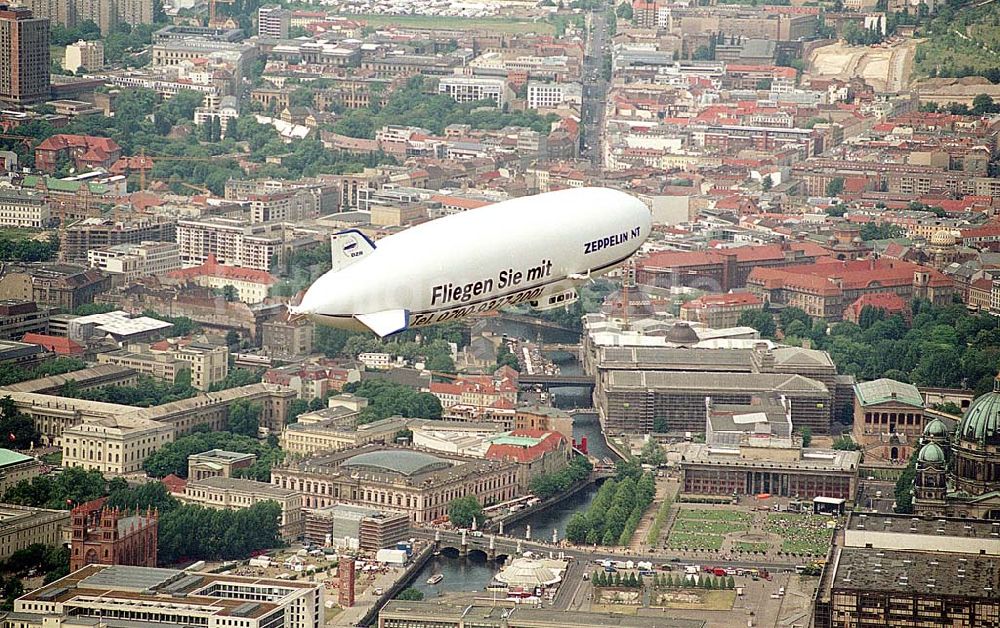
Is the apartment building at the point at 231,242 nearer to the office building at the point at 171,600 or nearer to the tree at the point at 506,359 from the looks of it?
the tree at the point at 506,359

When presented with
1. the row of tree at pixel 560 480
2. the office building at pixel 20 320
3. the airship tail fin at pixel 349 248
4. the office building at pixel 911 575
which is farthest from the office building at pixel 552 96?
the airship tail fin at pixel 349 248

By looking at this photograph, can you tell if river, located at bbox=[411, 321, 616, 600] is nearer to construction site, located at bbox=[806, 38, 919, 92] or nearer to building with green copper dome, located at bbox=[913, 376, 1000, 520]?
building with green copper dome, located at bbox=[913, 376, 1000, 520]

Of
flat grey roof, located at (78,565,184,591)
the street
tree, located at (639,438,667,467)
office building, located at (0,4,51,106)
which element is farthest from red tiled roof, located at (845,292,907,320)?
office building, located at (0,4,51,106)

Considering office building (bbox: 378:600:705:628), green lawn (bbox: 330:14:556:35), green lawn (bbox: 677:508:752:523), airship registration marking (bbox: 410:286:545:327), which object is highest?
airship registration marking (bbox: 410:286:545:327)

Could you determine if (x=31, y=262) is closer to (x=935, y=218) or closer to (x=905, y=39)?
(x=935, y=218)

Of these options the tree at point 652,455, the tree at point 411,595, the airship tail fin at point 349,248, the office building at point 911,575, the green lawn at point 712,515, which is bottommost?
the tree at point 652,455

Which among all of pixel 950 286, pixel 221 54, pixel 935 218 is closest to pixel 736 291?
pixel 950 286

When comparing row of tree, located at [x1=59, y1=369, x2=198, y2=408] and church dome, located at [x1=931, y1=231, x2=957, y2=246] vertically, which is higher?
church dome, located at [x1=931, y1=231, x2=957, y2=246]
